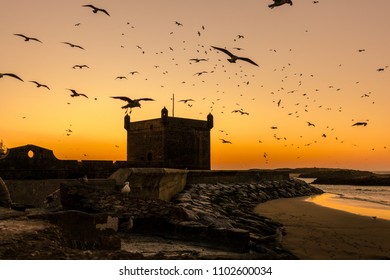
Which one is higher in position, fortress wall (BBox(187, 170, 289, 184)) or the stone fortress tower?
A: the stone fortress tower

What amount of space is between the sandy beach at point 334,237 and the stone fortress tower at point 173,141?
19322 mm

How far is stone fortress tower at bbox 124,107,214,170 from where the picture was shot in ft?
111

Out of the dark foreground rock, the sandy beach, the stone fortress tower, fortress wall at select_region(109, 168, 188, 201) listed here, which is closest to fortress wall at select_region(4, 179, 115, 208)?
fortress wall at select_region(109, 168, 188, 201)

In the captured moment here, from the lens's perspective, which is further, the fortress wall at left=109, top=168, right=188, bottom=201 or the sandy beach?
the fortress wall at left=109, top=168, right=188, bottom=201

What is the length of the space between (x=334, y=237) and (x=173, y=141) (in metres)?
24.4

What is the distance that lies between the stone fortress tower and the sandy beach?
63.4ft

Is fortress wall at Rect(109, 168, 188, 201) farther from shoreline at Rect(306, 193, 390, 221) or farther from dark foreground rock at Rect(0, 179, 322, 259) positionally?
shoreline at Rect(306, 193, 390, 221)

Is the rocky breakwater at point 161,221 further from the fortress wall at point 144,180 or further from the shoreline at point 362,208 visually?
the shoreline at point 362,208

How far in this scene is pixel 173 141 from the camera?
34125mm

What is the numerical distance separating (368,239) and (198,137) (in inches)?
1025

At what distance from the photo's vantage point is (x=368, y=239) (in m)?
10.5

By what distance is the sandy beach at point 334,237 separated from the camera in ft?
27.5

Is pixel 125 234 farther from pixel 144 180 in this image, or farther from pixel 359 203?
pixel 359 203
